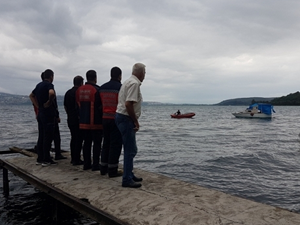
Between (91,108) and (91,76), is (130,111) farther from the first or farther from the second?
(91,76)

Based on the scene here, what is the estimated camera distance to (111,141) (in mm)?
5820

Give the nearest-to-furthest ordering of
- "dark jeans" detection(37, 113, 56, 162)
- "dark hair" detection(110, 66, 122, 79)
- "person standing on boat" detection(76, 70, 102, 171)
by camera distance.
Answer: "dark hair" detection(110, 66, 122, 79)
"person standing on boat" detection(76, 70, 102, 171)
"dark jeans" detection(37, 113, 56, 162)

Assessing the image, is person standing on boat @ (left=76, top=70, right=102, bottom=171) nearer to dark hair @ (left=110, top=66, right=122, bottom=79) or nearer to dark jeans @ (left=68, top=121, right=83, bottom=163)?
dark hair @ (left=110, top=66, right=122, bottom=79)

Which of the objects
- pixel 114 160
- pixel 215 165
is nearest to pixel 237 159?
pixel 215 165

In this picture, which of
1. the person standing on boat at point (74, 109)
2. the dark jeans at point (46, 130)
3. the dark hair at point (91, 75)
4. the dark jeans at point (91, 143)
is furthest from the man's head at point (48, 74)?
the dark jeans at point (91, 143)

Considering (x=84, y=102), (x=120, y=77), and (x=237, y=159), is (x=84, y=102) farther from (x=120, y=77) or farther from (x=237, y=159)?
(x=237, y=159)

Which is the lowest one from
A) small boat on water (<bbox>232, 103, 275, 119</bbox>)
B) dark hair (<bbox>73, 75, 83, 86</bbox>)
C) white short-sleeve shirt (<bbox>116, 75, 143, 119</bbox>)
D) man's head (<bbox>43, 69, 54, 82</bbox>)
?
small boat on water (<bbox>232, 103, 275, 119</bbox>)

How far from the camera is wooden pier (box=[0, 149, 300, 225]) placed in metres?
3.93

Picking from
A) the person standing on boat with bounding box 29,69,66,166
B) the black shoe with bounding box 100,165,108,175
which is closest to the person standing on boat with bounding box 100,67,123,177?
the black shoe with bounding box 100,165,108,175

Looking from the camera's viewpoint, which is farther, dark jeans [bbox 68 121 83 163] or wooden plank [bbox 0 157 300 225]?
dark jeans [bbox 68 121 83 163]

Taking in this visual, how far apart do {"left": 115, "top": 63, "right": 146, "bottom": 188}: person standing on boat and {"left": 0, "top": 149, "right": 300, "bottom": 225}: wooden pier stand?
477 millimetres

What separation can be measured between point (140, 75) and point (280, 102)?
629ft

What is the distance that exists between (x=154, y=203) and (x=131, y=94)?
1.81m

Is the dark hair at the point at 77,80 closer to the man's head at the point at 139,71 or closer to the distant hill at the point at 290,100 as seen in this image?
the man's head at the point at 139,71
